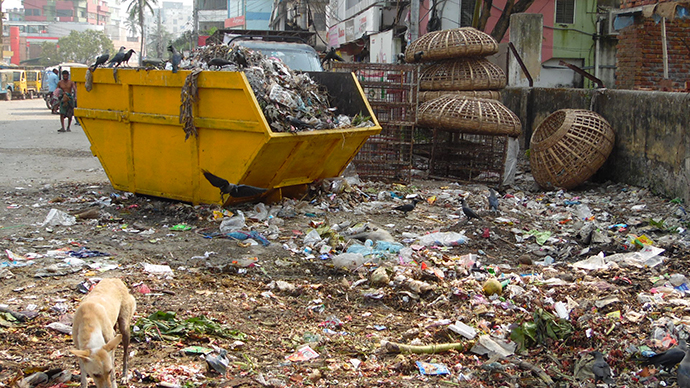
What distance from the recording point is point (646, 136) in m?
8.40

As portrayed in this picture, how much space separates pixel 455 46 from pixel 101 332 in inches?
352

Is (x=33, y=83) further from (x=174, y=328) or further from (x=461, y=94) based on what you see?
(x=174, y=328)

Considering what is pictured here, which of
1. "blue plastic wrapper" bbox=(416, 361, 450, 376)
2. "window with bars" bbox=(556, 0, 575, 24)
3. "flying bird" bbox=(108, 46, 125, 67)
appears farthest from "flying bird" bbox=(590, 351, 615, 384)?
"window with bars" bbox=(556, 0, 575, 24)

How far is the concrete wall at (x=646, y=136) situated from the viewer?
761cm

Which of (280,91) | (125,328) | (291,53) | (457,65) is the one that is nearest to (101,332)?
(125,328)

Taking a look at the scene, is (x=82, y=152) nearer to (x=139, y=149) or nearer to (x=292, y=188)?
(x=139, y=149)

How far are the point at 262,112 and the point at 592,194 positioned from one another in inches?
193

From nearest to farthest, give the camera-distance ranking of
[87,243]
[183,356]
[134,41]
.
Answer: [183,356] → [87,243] → [134,41]

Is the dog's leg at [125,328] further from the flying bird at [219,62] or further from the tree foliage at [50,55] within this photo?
the tree foliage at [50,55]

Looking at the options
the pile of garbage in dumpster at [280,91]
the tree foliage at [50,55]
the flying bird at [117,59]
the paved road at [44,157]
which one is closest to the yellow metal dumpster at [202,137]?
the pile of garbage in dumpster at [280,91]

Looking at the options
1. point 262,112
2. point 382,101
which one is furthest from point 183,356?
point 382,101

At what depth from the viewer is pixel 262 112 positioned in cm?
622

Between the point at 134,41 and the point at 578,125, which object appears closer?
the point at 578,125

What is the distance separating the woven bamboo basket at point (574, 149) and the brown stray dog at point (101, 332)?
6.82 metres
